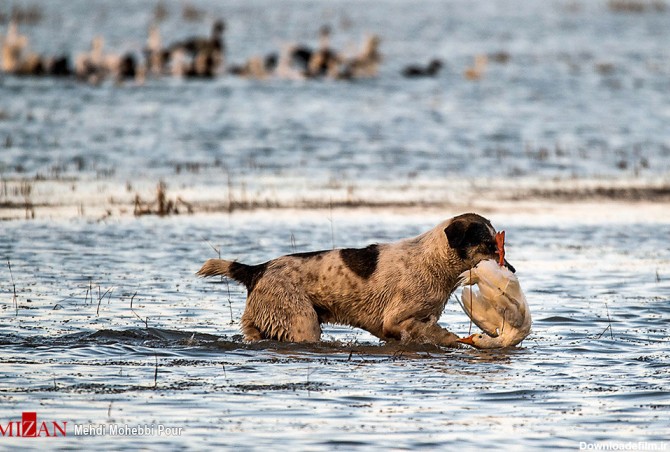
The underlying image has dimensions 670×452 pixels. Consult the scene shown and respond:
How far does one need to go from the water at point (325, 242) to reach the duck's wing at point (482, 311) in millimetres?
252

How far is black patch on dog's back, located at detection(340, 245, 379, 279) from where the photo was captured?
32.9 ft

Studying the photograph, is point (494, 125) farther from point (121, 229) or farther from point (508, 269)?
point (508, 269)

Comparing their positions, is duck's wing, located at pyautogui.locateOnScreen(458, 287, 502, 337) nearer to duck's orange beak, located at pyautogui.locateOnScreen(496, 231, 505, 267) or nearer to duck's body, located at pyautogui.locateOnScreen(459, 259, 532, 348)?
duck's body, located at pyautogui.locateOnScreen(459, 259, 532, 348)

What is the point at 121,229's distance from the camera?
1494 cm

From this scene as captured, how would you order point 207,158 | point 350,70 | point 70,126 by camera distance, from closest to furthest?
point 207,158 < point 70,126 < point 350,70

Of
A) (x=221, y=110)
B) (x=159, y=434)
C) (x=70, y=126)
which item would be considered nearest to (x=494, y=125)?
(x=221, y=110)

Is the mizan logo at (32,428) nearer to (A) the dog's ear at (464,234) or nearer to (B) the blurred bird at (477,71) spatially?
(A) the dog's ear at (464,234)

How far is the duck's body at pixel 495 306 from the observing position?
977 centimetres

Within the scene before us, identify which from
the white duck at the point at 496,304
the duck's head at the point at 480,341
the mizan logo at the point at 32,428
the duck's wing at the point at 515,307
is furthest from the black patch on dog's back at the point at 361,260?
the mizan logo at the point at 32,428

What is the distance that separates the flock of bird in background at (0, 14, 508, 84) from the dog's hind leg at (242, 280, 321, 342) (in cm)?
2317

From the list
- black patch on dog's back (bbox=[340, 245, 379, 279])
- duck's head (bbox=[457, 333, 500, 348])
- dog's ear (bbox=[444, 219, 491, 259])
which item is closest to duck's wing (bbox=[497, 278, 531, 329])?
duck's head (bbox=[457, 333, 500, 348])

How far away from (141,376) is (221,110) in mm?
18921

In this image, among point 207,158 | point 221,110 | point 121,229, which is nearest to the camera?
point 121,229

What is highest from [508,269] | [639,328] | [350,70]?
[508,269]
